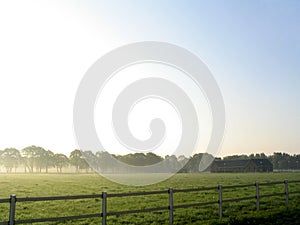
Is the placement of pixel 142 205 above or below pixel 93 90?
below

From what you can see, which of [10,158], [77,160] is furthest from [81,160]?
[10,158]

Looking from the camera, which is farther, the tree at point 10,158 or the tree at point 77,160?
the tree at point 77,160

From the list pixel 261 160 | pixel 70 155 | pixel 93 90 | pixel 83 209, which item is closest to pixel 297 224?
pixel 83 209

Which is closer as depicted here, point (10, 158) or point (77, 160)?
point (10, 158)

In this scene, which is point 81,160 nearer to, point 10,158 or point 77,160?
point 77,160

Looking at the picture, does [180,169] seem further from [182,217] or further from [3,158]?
[182,217]

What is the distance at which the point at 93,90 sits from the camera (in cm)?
3534

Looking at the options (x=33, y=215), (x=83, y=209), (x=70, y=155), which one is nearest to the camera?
(x=33, y=215)

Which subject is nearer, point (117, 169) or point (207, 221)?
point (207, 221)

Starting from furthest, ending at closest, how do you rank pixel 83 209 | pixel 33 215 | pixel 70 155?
pixel 70 155 → pixel 83 209 → pixel 33 215

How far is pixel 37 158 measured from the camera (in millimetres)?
181750

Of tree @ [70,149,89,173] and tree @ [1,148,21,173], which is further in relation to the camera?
tree @ [70,149,89,173]

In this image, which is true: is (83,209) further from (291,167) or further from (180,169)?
(291,167)

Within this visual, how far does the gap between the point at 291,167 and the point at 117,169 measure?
98.5 m
